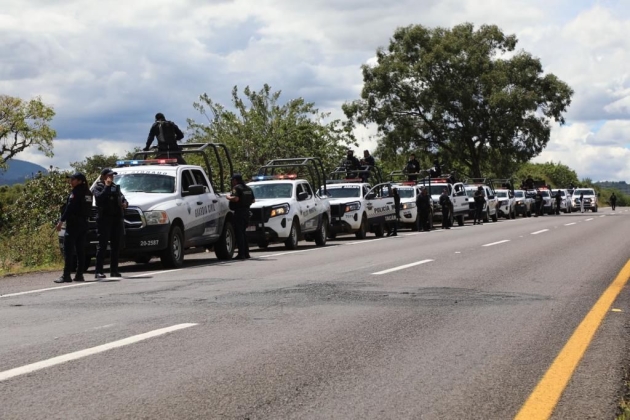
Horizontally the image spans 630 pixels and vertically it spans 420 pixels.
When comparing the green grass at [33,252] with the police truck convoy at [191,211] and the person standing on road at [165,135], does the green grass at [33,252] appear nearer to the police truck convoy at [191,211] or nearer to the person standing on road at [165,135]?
the police truck convoy at [191,211]

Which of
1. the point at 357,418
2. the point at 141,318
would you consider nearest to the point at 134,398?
the point at 357,418

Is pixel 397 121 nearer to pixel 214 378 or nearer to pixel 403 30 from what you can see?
pixel 403 30

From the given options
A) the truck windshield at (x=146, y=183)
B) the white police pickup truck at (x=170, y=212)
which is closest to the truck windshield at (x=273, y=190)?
the white police pickup truck at (x=170, y=212)

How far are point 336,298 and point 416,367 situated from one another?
4231 millimetres

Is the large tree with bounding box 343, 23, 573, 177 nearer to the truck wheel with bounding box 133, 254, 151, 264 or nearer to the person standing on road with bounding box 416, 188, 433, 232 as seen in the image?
the person standing on road with bounding box 416, 188, 433, 232

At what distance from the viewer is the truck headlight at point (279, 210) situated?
22.7 metres

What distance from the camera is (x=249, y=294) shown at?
11508mm

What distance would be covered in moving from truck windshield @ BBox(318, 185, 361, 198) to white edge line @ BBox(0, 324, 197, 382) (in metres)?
20.6

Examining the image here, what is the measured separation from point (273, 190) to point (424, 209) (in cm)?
1166

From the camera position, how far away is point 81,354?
7258 mm

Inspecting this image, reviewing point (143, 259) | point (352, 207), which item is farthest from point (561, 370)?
point (352, 207)

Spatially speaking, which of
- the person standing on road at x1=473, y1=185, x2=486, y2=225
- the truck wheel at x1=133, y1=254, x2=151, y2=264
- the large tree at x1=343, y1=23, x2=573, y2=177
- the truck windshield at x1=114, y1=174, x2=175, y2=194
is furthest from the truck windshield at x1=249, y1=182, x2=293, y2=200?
the large tree at x1=343, y1=23, x2=573, y2=177

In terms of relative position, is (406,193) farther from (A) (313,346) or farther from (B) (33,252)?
(A) (313,346)

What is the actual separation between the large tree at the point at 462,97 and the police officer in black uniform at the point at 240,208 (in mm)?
41238
